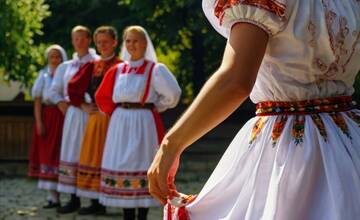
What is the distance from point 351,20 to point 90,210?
5.17m

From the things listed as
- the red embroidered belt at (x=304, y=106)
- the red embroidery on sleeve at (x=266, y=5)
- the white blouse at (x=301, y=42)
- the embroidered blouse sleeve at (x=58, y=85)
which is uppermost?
the red embroidery on sleeve at (x=266, y=5)

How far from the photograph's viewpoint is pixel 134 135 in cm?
608

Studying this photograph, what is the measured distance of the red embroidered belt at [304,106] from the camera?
211cm

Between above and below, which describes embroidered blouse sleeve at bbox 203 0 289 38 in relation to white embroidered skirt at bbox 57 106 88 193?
above

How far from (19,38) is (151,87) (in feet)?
A: 14.1

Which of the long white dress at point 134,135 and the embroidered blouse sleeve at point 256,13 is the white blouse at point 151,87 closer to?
the long white dress at point 134,135

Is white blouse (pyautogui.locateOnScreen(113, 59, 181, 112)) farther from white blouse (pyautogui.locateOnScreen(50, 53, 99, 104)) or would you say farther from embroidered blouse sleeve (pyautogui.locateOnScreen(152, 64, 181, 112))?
white blouse (pyautogui.locateOnScreen(50, 53, 99, 104))

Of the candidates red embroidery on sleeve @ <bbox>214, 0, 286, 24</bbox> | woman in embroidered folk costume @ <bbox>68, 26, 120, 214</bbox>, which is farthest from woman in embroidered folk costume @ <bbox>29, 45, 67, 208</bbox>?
red embroidery on sleeve @ <bbox>214, 0, 286, 24</bbox>

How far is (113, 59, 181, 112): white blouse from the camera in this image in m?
5.99

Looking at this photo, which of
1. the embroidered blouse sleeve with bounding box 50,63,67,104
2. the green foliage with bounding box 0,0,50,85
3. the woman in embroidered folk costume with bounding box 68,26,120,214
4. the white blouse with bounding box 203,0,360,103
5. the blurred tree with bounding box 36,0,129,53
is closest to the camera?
the white blouse with bounding box 203,0,360,103

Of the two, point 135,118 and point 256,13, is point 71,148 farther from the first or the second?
point 256,13

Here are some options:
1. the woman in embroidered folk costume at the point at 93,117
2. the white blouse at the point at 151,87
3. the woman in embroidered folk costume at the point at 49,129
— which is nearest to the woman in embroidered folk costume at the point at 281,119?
the white blouse at the point at 151,87

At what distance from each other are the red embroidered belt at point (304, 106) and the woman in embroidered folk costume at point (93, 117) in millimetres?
4731

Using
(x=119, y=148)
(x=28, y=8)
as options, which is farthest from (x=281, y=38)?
(x=28, y=8)
